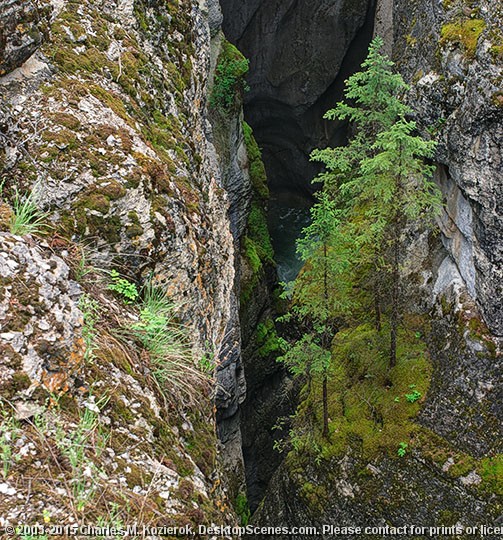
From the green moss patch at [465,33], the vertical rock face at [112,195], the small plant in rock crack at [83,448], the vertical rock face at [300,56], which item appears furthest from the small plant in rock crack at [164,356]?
the vertical rock face at [300,56]

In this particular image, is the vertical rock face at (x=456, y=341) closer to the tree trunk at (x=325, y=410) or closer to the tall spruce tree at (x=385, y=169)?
the tree trunk at (x=325, y=410)

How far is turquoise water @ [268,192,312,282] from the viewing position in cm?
2652

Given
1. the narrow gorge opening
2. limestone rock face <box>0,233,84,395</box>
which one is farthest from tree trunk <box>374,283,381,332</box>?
limestone rock face <box>0,233,84,395</box>

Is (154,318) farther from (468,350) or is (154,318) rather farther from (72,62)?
(468,350)

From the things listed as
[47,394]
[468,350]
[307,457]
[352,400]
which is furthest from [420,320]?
[47,394]

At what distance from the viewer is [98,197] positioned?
4449 millimetres

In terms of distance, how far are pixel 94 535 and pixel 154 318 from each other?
1.78 m

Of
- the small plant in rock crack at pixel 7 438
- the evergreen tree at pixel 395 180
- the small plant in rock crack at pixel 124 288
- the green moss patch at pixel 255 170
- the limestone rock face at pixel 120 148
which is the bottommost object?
the small plant in rock crack at pixel 7 438

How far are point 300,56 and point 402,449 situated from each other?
23951 mm

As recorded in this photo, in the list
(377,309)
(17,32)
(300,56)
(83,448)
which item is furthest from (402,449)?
(300,56)

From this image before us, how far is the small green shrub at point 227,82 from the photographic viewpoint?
17.7m

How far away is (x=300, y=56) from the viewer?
28953mm

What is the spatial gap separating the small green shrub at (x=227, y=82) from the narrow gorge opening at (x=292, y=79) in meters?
9.10

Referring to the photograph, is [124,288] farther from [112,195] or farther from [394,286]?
[394,286]
